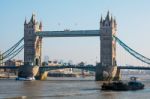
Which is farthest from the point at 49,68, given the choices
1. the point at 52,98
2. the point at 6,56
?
the point at 52,98

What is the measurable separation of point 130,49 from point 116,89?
57.7m

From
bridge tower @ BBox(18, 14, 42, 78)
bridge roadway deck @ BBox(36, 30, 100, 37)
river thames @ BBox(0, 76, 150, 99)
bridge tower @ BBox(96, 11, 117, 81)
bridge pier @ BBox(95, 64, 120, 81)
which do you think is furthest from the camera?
bridge tower @ BBox(18, 14, 42, 78)

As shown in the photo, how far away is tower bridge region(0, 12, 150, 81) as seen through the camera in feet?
427

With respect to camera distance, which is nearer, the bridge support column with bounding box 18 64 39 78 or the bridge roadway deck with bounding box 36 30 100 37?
the bridge support column with bounding box 18 64 39 78

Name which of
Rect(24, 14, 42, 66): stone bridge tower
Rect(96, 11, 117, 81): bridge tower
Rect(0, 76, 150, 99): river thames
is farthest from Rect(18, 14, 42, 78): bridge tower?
Rect(0, 76, 150, 99): river thames

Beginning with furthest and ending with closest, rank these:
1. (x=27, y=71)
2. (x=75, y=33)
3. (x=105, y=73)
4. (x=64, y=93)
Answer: (x=75, y=33) → (x=27, y=71) → (x=105, y=73) → (x=64, y=93)

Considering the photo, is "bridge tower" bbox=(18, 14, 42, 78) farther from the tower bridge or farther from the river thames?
the river thames

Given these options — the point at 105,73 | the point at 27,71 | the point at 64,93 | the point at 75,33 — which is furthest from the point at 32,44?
the point at 64,93

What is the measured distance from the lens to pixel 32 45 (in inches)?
5650

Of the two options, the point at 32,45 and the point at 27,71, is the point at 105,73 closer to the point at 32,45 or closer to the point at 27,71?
the point at 27,71

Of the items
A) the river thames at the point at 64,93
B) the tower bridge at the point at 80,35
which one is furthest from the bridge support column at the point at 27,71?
the river thames at the point at 64,93

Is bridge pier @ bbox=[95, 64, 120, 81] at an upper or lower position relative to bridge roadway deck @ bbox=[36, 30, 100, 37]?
lower

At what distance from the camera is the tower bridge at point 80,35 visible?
130238 mm

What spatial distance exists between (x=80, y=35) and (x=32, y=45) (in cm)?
1760
